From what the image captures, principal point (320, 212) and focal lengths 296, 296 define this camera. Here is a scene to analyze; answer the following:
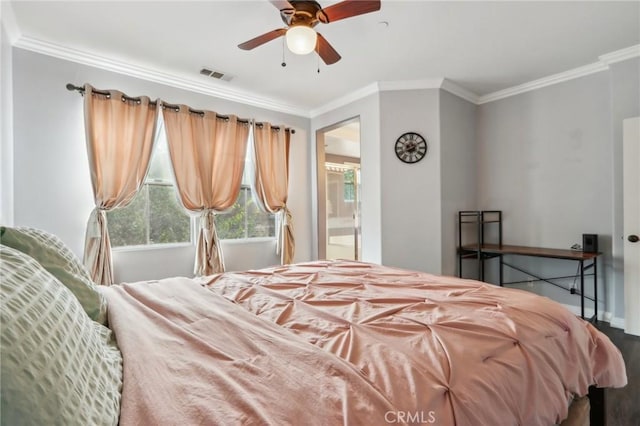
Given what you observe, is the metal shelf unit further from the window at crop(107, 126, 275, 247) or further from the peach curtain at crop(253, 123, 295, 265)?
the window at crop(107, 126, 275, 247)

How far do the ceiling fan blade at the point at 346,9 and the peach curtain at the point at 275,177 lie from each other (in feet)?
7.32

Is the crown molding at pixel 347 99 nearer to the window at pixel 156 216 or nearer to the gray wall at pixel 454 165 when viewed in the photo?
the gray wall at pixel 454 165

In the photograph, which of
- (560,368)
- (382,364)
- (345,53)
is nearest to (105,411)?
(382,364)

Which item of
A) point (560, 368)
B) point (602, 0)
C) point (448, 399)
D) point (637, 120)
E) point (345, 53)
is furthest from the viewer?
point (345, 53)

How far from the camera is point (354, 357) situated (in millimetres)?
893

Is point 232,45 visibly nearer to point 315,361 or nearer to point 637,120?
point 315,361

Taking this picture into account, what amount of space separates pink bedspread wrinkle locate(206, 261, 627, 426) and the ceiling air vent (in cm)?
269

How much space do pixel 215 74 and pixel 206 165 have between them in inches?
41.2

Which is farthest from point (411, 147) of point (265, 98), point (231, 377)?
point (231, 377)

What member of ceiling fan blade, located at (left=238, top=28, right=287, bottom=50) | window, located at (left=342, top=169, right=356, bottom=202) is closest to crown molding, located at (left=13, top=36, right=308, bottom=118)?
ceiling fan blade, located at (left=238, top=28, right=287, bottom=50)

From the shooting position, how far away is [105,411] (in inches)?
23.5

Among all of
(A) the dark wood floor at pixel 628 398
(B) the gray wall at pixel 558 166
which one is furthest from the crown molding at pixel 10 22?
(B) the gray wall at pixel 558 166

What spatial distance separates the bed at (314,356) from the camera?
654mm

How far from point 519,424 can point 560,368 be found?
0.37m
